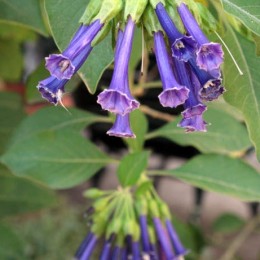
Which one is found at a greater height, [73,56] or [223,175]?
[73,56]

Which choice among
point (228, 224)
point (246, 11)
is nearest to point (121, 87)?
point (246, 11)

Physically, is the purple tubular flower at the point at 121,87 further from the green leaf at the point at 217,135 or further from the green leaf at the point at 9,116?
the green leaf at the point at 9,116

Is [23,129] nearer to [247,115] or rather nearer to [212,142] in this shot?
[212,142]

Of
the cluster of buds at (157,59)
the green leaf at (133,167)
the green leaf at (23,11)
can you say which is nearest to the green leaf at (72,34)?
the cluster of buds at (157,59)

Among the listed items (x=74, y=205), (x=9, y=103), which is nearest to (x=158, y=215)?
(x=9, y=103)

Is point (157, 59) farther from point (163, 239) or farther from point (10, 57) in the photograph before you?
point (10, 57)

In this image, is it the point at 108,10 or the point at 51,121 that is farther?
the point at 51,121

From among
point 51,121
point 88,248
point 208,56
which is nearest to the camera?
point 208,56

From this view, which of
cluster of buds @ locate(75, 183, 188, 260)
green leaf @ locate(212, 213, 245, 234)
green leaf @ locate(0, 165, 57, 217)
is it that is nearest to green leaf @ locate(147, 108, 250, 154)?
cluster of buds @ locate(75, 183, 188, 260)

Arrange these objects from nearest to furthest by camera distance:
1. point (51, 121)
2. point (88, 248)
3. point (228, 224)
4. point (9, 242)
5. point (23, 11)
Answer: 1. point (23, 11)
2. point (88, 248)
3. point (51, 121)
4. point (9, 242)
5. point (228, 224)
